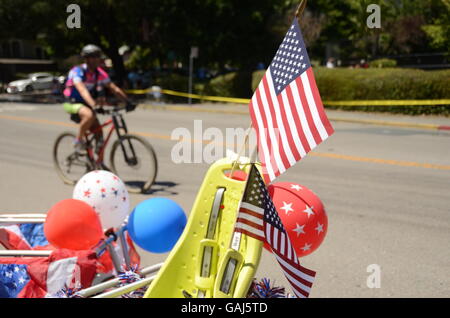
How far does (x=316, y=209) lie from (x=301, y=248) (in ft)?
0.83

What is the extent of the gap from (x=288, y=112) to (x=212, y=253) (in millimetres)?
783

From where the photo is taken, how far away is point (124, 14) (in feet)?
90.2

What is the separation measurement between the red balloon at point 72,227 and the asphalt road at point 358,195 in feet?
4.53

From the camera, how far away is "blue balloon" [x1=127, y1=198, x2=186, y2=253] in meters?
3.61

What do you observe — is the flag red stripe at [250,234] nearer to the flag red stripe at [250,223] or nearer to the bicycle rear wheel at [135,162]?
the flag red stripe at [250,223]

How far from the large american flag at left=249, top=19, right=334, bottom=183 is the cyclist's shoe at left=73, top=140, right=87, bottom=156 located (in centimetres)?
560

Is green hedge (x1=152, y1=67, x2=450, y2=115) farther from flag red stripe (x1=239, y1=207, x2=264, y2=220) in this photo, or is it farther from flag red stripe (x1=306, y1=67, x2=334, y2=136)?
flag red stripe (x1=239, y1=207, x2=264, y2=220)

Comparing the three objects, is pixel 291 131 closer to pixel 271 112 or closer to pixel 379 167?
pixel 271 112

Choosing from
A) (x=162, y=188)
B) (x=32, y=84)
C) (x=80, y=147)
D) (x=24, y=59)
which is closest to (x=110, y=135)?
(x=80, y=147)

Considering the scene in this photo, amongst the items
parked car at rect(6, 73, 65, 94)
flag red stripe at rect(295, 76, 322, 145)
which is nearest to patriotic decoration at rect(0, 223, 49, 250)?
flag red stripe at rect(295, 76, 322, 145)

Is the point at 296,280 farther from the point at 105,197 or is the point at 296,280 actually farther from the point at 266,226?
the point at 105,197

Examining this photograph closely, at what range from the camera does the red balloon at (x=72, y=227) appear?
141 inches

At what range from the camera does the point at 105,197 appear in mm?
A: 4148
